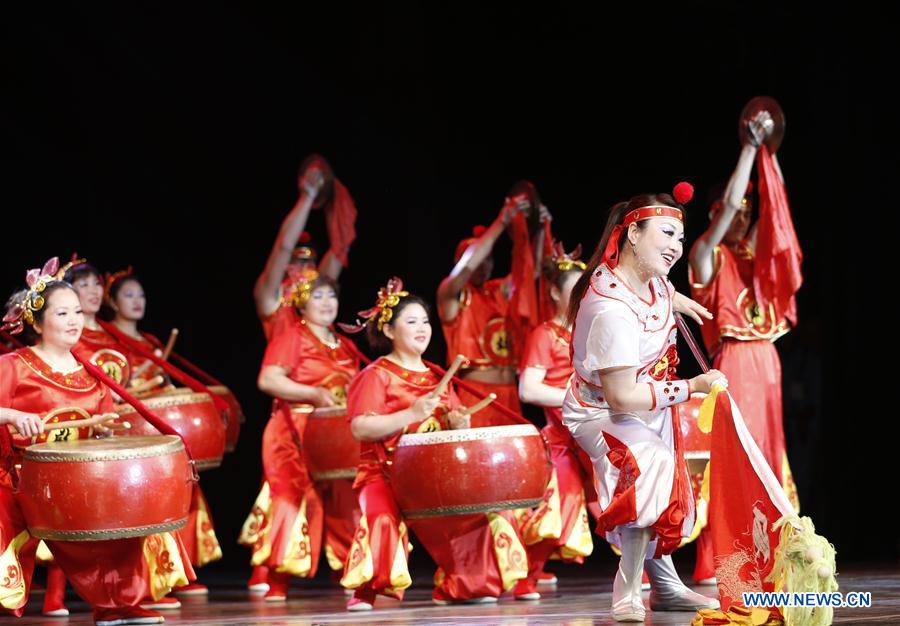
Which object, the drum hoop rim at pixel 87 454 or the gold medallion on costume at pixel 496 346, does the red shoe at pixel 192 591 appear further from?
the drum hoop rim at pixel 87 454

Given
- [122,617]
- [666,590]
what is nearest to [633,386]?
[666,590]

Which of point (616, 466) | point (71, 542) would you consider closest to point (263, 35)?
point (71, 542)

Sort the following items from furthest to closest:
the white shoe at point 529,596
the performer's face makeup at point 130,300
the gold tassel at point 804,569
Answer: the performer's face makeup at point 130,300, the white shoe at point 529,596, the gold tassel at point 804,569

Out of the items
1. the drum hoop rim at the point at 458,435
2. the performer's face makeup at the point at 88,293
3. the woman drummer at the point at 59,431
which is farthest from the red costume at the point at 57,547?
the performer's face makeup at the point at 88,293

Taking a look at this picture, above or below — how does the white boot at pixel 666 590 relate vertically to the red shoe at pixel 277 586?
above

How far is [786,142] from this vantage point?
6055mm

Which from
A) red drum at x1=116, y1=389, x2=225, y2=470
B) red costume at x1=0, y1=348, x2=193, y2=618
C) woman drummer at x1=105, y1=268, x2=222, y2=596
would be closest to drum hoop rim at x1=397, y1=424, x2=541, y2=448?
red costume at x1=0, y1=348, x2=193, y2=618

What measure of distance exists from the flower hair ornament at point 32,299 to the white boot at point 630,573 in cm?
194

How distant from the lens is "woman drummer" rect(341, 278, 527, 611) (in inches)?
176

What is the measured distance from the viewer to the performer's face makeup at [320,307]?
548cm

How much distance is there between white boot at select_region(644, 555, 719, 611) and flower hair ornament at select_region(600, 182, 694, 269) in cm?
87

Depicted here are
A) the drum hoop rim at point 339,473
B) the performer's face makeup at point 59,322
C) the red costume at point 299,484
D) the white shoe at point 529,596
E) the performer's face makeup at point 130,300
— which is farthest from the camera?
the performer's face makeup at point 130,300

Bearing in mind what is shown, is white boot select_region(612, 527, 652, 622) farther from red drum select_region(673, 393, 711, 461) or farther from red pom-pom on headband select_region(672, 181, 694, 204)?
red drum select_region(673, 393, 711, 461)

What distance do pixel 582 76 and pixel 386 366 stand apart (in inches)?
93.9
